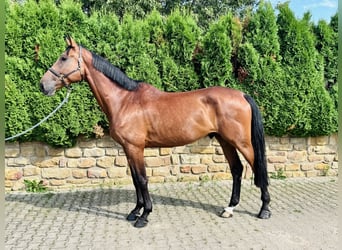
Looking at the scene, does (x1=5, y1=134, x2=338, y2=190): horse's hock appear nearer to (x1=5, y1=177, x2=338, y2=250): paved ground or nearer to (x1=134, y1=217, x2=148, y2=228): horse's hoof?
(x1=5, y1=177, x2=338, y2=250): paved ground

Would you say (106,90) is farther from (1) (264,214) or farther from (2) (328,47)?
(2) (328,47)

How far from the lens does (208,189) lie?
523 cm

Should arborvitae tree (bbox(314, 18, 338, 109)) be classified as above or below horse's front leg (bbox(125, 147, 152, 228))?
above

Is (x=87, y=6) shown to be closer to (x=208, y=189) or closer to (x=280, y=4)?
(x=280, y=4)

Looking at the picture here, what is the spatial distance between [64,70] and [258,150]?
232cm

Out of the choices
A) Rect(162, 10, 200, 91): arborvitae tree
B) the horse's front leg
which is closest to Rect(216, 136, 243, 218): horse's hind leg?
the horse's front leg

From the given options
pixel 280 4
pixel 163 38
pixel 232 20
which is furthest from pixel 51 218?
pixel 280 4

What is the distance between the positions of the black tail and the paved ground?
1.62 feet

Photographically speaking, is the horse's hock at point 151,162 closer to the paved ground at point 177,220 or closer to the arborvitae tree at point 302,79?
the paved ground at point 177,220

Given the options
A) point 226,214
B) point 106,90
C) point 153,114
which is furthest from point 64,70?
point 226,214

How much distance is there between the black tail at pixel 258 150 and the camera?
370 cm

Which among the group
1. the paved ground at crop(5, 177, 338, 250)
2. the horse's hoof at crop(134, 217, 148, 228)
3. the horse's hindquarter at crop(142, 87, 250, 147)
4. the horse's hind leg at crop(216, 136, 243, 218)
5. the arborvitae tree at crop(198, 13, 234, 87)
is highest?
the arborvitae tree at crop(198, 13, 234, 87)

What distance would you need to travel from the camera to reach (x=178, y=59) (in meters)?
5.54

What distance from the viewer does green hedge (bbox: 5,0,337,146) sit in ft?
16.7
